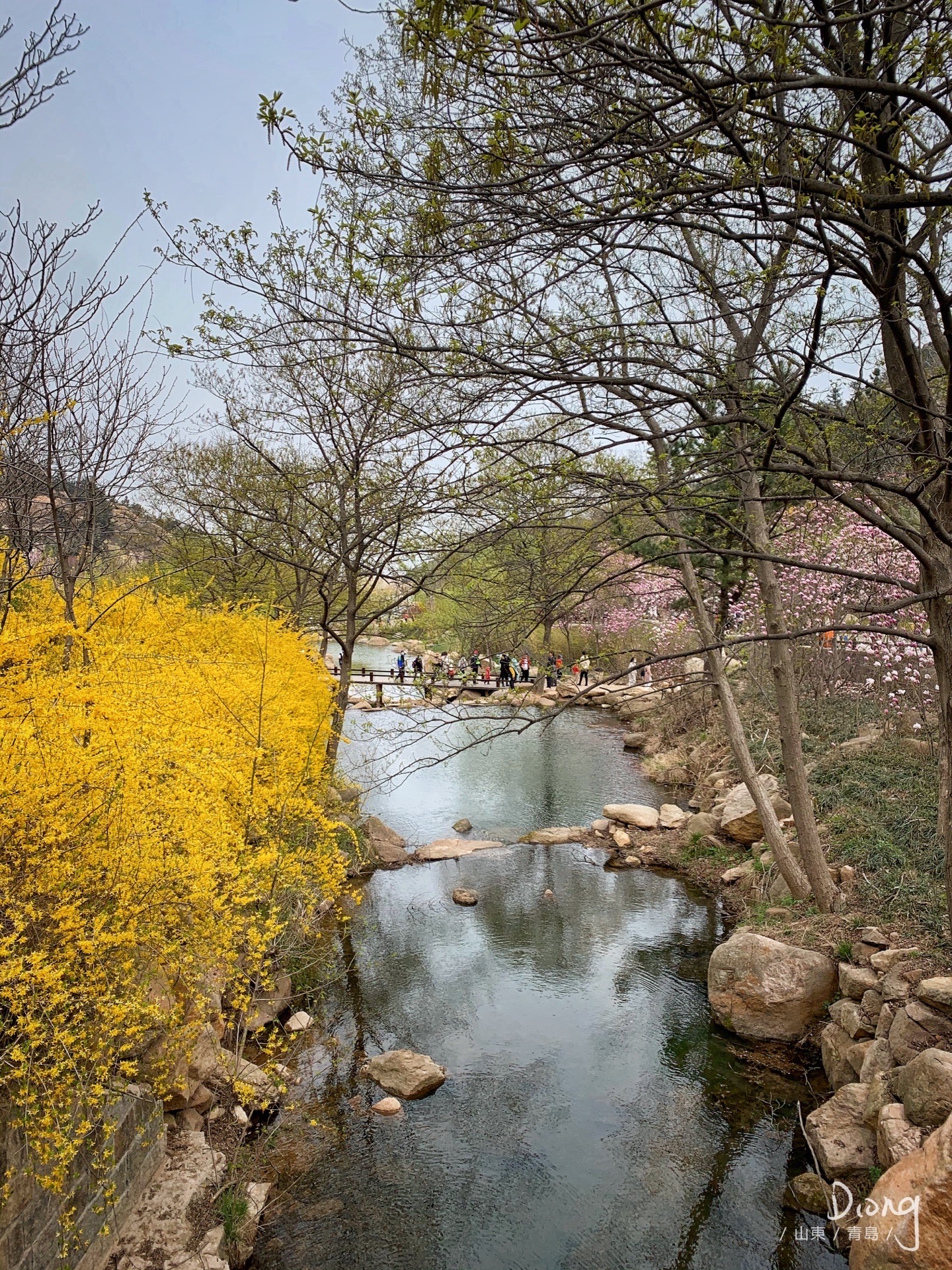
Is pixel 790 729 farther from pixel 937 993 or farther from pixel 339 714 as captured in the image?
pixel 339 714

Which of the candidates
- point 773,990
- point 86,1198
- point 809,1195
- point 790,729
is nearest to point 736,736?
point 790,729

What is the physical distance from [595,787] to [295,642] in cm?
653

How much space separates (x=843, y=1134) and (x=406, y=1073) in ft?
9.44

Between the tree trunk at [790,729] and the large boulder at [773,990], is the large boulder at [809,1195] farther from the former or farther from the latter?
the tree trunk at [790,729]

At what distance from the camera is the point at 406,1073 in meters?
5.42

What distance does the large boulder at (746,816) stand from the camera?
29.9 ft

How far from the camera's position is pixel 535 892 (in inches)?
350

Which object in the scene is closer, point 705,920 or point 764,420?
point 764,420

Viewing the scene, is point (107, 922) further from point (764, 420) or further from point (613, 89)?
point (613, 89)

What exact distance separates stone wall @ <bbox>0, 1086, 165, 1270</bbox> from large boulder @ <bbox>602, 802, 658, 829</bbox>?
7813mm

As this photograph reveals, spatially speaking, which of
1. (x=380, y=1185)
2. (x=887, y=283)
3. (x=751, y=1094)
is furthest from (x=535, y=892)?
(x=887, y=283)

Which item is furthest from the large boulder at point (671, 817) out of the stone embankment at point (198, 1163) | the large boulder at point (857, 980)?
the stone embankment at point (198, 1163)

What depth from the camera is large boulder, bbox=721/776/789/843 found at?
912 cm

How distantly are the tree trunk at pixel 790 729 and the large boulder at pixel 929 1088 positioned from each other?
2574mm
